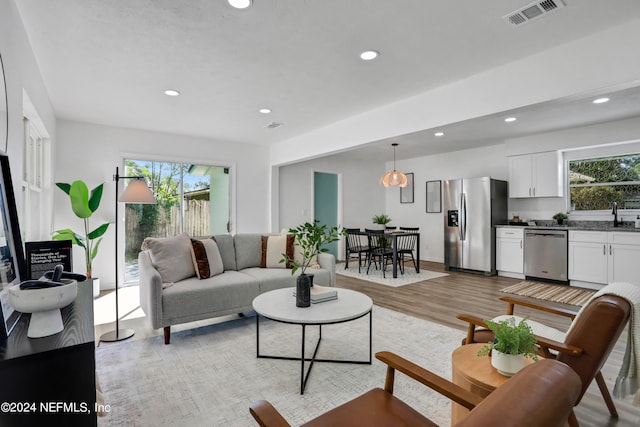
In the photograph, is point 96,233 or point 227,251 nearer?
point 227,251

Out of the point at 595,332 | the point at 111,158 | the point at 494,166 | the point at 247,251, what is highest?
the point at 494,166

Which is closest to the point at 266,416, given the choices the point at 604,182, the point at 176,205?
the point at 176,205

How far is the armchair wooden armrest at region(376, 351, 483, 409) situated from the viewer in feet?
3.69

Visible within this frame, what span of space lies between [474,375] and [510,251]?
16.5ft

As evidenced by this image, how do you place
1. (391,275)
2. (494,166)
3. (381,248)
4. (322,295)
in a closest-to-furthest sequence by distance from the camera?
(322,295)
(391,275)
(381,248)
(494,166)

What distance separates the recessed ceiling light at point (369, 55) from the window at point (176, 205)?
A: 3.89 metres

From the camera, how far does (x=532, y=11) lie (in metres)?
2.16

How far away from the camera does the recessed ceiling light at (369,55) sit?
272 centimetres

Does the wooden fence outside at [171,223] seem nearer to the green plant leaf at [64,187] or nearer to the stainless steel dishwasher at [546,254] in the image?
the green plant leaf at [64,187]

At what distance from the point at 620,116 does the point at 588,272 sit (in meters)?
2.24

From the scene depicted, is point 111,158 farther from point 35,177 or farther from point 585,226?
point 585,226

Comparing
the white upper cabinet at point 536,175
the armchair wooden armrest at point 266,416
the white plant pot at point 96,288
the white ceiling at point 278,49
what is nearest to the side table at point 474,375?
the armchair wooden armrest at point 266,416

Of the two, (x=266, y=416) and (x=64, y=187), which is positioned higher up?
(x=64, y=187)

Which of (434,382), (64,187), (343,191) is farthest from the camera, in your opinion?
(343,191)
